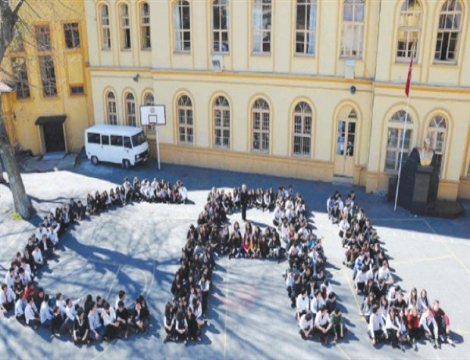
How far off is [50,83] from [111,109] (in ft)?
13.3

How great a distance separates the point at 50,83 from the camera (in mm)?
31125

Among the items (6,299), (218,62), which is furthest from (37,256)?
(218,62)

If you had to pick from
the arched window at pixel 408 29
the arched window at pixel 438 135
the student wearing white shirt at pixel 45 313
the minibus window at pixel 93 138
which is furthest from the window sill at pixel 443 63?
the minibus window at pixel 93 138

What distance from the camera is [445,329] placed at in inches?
570

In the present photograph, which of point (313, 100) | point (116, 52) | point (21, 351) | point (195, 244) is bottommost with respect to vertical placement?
point (21, 351)

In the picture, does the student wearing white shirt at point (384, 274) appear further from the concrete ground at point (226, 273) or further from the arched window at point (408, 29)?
the arched window at point (408, 29)

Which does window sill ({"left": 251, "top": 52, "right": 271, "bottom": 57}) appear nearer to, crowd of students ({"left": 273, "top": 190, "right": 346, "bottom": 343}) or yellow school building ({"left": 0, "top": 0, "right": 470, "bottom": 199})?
yellow school building ({"left": 0, "top": 0, "right": 470, "bottom": 199})

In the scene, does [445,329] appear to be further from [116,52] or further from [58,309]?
[116,52]

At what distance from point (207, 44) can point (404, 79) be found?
9889 mm

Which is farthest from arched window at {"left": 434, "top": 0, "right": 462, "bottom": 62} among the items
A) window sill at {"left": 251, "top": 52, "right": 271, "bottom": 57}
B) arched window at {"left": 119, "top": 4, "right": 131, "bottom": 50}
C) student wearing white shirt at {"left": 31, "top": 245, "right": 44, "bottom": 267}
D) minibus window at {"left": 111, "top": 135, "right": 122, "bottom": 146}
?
student wearing white shirt at {"left": 31, "top": 245, "right": 44, "bottom": 267}

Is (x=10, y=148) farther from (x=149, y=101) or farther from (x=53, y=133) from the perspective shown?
(x=53, y=133)

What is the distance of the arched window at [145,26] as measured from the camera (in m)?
28.1

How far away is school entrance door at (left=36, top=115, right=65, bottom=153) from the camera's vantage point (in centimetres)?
3127

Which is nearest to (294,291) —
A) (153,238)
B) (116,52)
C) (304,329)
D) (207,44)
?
(304,329)
